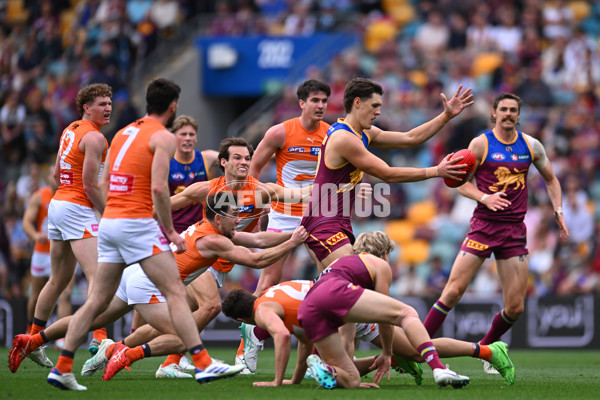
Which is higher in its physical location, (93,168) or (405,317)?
(93,168)

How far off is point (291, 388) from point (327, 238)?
1597 millimetres

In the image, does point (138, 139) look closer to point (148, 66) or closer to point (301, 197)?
point (301, 197)

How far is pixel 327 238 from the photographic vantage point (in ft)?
30.5

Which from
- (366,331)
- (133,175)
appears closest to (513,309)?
(366,331)

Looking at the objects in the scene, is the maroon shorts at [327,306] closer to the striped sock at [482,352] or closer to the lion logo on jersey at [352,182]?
the lion logo on jersey at [352,182]

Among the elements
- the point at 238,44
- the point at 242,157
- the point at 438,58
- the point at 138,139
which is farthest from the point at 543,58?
the point at 138,139

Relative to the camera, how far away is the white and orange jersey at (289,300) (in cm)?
889

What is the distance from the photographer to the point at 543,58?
19.2 metres

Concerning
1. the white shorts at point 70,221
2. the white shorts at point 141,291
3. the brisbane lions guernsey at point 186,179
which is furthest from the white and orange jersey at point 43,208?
the white shorts at point 141,291

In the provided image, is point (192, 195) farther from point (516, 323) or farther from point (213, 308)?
point (516, 323)

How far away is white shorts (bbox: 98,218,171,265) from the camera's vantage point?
7977 millimetres

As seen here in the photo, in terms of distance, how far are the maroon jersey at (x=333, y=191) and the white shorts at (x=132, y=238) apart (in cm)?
188

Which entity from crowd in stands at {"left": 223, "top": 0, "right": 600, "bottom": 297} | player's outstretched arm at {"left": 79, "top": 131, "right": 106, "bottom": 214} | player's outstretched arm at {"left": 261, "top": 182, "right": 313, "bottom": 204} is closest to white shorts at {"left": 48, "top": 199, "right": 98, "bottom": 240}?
player's outstretched arm at {"left": 79, "top": 131, "right": 106, "bottom": 214}

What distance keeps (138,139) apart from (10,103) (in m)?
14.3
